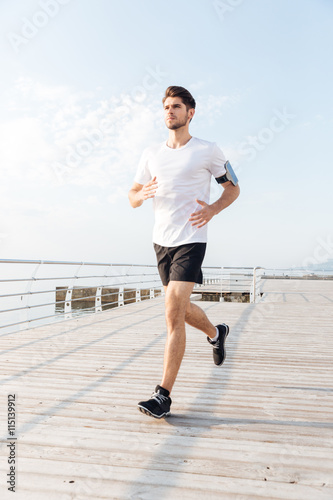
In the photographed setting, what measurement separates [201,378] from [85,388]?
2.90 ft

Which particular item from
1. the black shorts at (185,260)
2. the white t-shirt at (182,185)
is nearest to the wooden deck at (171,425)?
the black shorts at (185,260)

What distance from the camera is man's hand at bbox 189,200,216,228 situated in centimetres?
236

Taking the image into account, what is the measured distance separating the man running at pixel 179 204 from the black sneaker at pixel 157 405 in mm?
58

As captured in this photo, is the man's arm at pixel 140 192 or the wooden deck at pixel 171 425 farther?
the man's arm at pixel 140 192

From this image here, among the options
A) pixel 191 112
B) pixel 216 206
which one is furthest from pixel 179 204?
pixel 191 112

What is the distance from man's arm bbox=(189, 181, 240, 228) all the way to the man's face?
0.46 meters

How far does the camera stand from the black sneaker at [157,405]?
7.04ft

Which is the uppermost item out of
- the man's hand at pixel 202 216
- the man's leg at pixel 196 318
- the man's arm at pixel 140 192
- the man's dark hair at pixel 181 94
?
the man's dark hair at pixel 181 94

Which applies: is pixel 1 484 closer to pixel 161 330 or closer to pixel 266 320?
pixel 161 330

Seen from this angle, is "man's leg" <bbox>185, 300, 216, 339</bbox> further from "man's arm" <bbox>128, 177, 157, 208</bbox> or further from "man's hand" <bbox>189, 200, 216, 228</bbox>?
"man's arm" <bbox>128, 177, 157, 208</bbox>

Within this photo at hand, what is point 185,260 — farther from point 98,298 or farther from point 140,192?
point 98,298

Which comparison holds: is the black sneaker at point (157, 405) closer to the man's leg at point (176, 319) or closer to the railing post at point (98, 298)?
the man's leg at point (176, 319)

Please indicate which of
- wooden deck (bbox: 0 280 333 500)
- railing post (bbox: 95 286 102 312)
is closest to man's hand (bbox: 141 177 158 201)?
wooden deck (bbox: 0 280 333 500)

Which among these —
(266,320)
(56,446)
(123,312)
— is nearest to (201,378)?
(56,446)
